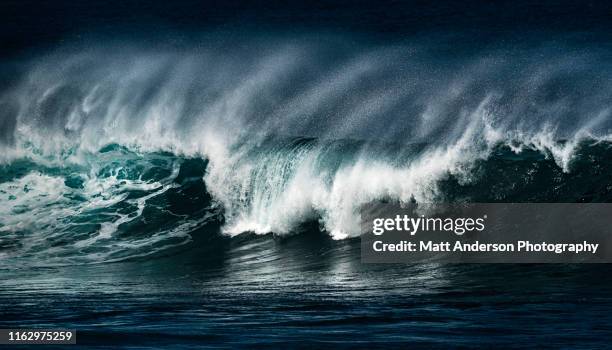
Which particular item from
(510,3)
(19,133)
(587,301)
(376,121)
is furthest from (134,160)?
(510,3)

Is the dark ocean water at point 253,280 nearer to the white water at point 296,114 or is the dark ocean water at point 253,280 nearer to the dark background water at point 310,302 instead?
the dark background water at point 310,302

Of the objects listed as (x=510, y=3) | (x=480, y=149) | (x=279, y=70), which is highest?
(x=510, y=3)

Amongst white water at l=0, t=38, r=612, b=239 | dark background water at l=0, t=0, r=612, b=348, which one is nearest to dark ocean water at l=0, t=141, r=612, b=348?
dark background water at l=0, t=0, r=612, b=348

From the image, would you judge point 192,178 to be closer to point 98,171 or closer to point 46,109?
point 98,171

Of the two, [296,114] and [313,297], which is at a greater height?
[296,114]

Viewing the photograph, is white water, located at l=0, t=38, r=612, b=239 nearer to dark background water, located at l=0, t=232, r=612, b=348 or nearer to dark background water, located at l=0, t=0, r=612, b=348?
dark background water, located at l=0, t=0, r=612, b=348

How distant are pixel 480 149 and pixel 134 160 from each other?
8658 millimetres

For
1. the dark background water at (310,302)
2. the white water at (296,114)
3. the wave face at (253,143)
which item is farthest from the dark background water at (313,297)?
the white water at (296,114)

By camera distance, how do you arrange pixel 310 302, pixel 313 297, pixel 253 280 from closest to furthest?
pixel 310 302 → pixel 313 297 → pixel 253 280

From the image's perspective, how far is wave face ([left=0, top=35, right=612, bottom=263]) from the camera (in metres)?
18.9

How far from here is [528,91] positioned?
32.0 metres

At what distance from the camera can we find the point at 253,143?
21625 millimetres

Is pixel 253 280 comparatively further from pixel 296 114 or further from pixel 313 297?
pixel 296 114

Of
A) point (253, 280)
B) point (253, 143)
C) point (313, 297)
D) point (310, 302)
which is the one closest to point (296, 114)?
point (253, 143)
